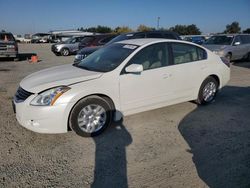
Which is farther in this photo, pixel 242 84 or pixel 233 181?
pixel 242 84

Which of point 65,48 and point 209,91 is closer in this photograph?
point 209,91

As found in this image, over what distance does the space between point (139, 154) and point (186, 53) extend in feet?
8.54

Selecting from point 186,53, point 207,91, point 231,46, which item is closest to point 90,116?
point 186,53

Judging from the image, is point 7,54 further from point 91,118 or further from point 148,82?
point 148,82

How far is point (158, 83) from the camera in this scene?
4.36 metres

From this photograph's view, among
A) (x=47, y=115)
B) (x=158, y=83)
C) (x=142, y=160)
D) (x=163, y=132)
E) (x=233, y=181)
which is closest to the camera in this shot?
(x=233, y=181)

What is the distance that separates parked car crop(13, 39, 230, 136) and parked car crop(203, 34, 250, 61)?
296 inches

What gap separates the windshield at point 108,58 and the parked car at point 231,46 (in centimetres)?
872

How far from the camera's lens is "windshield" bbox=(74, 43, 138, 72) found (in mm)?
4129

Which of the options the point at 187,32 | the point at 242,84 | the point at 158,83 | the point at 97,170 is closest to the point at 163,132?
the point at 158,83

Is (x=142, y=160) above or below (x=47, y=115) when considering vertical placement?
below

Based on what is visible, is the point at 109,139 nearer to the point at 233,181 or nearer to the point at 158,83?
the point at 158,83

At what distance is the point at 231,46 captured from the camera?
12258mm

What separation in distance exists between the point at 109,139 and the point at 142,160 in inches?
31.6
